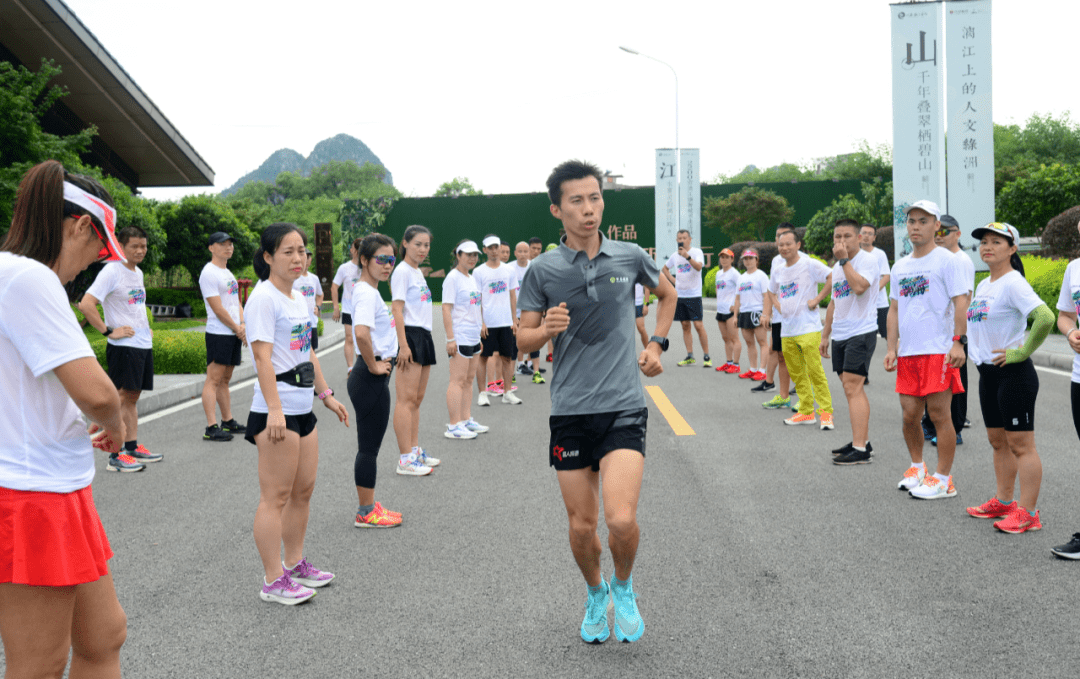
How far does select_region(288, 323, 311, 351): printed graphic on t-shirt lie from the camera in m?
4.12

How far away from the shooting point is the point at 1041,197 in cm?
2652

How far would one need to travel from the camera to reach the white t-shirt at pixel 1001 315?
496 cm

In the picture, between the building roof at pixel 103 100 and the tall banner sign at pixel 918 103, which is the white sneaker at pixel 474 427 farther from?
the building roof at pixel 103 100

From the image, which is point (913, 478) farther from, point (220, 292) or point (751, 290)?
point (751, 290)

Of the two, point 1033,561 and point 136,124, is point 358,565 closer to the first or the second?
point 1033,561

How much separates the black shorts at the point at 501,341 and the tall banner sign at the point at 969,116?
35.0ft

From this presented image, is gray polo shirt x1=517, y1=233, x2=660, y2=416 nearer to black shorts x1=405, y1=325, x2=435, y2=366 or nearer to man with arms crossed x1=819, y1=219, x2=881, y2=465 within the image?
black shorts x1=405, y1=325, x2=435, y2=366

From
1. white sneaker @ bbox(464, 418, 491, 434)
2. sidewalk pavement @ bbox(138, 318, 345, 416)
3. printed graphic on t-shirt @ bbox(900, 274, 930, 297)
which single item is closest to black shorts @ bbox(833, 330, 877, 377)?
printed graphic on t-shirt @ bbox(900, 274, 930, 297)

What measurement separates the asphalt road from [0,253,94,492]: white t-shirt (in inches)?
58.6

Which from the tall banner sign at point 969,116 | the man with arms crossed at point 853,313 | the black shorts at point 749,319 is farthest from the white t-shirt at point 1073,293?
the tall banner sign at point 969,116

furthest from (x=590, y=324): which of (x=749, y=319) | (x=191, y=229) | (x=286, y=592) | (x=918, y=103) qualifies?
(x=191, y=229)

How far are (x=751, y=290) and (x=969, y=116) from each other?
7.95 m

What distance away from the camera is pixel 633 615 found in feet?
11.7

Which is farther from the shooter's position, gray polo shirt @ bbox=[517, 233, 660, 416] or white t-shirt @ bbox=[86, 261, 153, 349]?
white t-shirt @ bbox=[86, 261, 153, 349]
